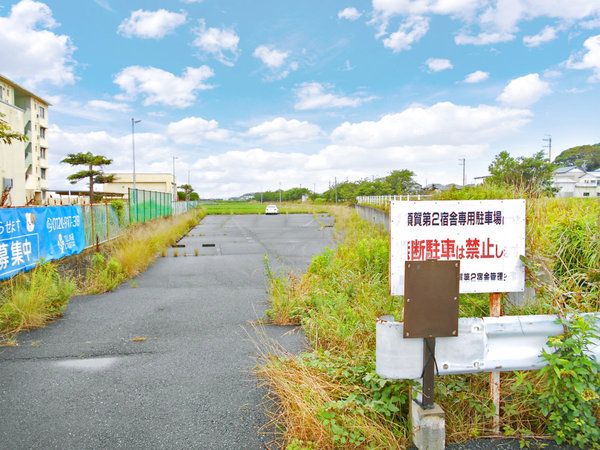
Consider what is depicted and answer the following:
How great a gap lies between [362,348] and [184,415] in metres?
1.80

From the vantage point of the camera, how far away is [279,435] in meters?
3.39

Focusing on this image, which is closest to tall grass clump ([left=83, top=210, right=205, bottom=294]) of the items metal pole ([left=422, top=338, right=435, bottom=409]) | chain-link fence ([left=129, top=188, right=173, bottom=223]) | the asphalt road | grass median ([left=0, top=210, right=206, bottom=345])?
grass median ([left=0, top=210, right=206, bottom=345])

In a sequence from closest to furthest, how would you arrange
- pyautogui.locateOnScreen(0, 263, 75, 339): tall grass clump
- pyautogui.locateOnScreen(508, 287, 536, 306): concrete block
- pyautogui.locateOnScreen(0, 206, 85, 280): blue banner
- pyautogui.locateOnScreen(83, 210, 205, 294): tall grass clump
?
pyautogui.locateOnScreen(508, 287, 536, 306): concrete block, pyautogui.locateOnScreen(0, 263, 75, 339): tall grass clump, pyautogui.locateOnScreen(0, 206, 85, 280): blue banner, pyautogui.locateOnScreen(83, 210, 205, 294): tall grass clump

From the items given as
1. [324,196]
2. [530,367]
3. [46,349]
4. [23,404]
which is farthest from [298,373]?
[324,196]

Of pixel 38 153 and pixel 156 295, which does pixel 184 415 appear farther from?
pixel 38 153

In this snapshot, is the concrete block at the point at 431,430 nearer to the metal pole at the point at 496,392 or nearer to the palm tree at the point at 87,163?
the metal pole at the point at 496,392

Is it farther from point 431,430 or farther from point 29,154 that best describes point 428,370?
point 29,154

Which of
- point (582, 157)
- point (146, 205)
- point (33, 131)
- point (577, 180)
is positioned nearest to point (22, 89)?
point (33, 131)

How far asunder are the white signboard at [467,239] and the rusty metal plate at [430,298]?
0.30 m

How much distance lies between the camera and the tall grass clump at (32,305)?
6.28 meters

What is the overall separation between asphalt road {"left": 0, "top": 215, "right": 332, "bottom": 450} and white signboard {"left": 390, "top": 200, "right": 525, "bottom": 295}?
186 cm

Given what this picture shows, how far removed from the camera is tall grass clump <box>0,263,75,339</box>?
628 centimetres

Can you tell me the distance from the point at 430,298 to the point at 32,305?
617 cm

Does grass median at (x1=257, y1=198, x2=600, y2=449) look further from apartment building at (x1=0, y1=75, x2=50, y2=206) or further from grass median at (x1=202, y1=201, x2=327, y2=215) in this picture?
grass median at (x1=202, y1=201, x2=327, y2=215)
